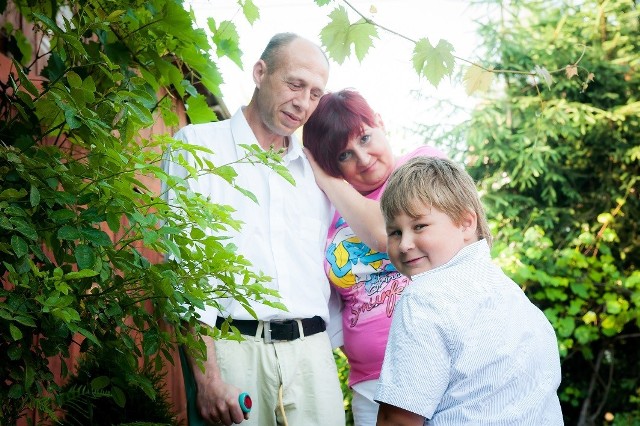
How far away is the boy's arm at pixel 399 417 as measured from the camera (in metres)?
1.52

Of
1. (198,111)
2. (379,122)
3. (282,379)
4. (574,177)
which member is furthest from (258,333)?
(574,177)

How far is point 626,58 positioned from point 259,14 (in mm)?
5802

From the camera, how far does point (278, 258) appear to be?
90.1 inches

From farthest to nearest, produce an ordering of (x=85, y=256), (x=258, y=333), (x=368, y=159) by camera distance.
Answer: (x=368, y=159)
(x=258, y=333)
(x=85, y=256)

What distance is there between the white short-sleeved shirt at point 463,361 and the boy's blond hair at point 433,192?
210 millimetres

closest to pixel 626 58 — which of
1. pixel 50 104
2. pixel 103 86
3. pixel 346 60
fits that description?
pixel 346 60

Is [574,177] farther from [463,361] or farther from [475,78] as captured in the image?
[463,361]

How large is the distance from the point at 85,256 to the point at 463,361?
74 centimetres

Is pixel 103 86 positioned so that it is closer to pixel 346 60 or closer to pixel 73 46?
pixel 73 46

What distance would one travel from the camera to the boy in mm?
1506

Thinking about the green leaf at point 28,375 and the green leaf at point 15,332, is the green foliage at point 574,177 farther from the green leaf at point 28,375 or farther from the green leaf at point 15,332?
the green leaf at point 15,332

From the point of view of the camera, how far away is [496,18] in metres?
7.18

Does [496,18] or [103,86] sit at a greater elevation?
[496,18]

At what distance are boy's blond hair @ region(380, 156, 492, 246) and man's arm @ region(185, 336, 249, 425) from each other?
0.64 meters
